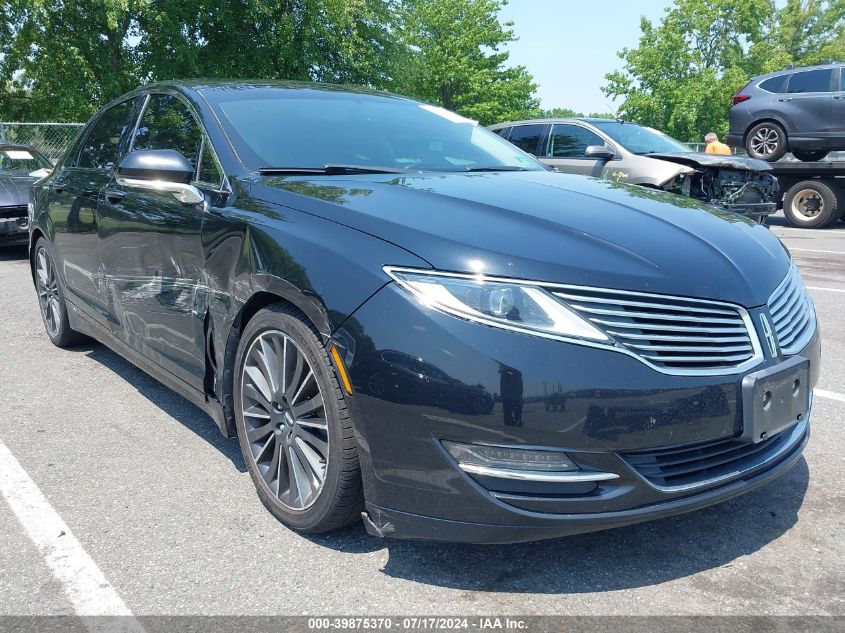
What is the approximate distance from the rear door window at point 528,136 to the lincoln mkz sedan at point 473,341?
26.3ft

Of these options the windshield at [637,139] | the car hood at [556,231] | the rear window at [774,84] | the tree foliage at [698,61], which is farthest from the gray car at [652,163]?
the tree foliage at [698,61]

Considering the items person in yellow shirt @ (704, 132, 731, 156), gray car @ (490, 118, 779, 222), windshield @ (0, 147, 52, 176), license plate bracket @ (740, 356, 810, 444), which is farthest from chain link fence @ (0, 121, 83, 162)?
license plate bracket @ (740, 356, 810, 444)

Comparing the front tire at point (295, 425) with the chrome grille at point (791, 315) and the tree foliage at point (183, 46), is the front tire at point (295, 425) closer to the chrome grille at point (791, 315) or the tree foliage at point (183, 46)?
the chrome grille at point (791, 315)

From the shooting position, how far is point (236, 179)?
2979mm

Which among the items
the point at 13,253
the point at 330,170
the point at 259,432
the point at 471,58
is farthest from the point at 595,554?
the point at 471,58

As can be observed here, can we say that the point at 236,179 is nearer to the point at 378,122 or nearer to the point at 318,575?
the point at 378,122

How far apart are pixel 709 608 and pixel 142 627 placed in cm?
163

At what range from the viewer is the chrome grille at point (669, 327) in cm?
Result: 214

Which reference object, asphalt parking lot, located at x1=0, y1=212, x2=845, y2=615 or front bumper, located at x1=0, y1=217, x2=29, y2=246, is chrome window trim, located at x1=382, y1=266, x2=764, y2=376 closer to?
asphalt parking lot, located at x1=0, y1=212, x2=845, y2=615

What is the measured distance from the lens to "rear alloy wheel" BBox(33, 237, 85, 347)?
501 centimetres

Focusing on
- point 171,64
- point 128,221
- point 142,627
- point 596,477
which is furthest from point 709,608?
point 171,64

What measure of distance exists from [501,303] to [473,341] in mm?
146

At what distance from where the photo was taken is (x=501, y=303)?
7.01 feet

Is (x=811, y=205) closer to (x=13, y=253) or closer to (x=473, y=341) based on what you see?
(x=13, y=253)
